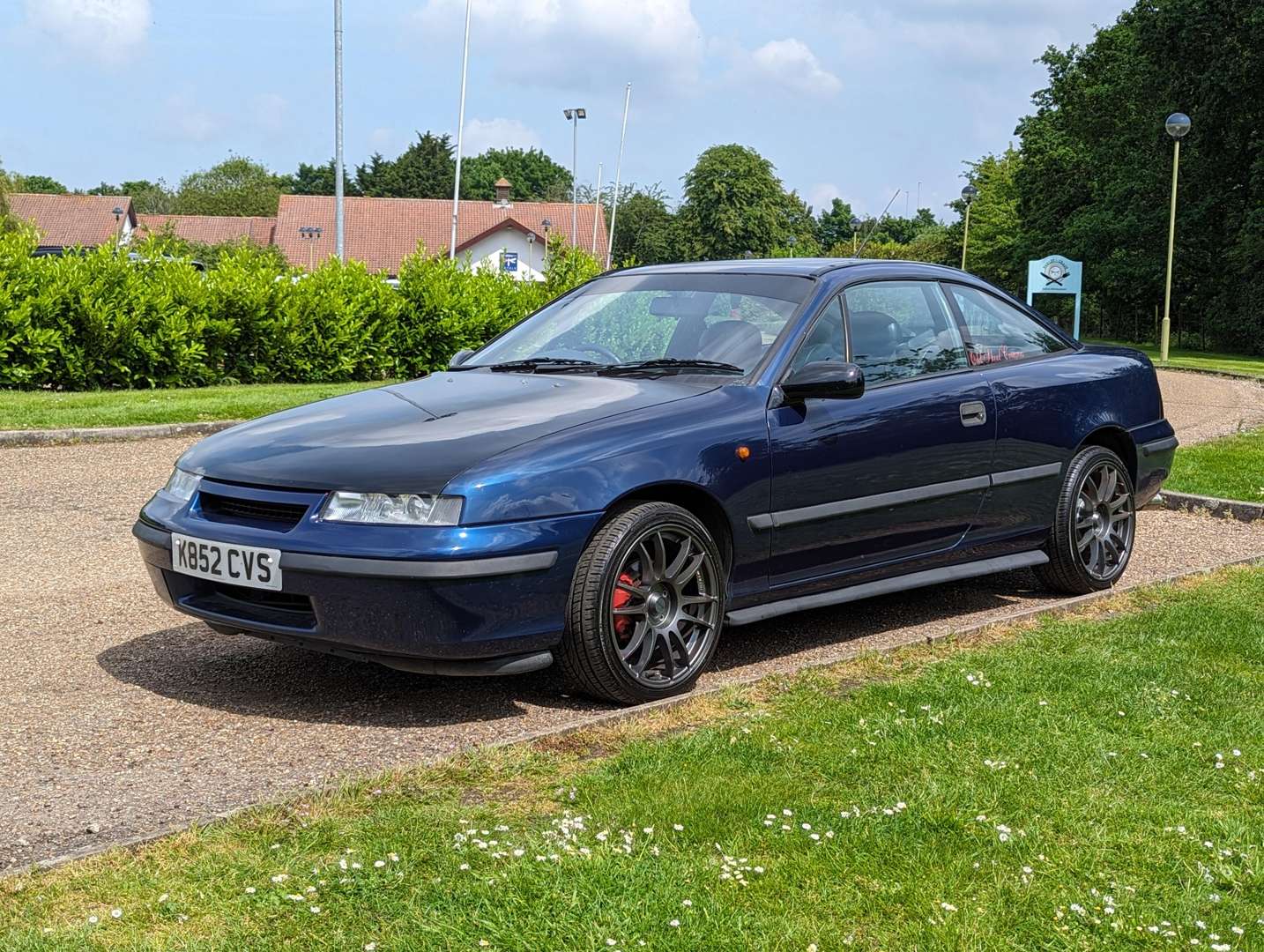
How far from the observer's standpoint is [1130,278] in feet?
177

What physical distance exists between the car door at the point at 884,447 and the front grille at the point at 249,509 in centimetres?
177

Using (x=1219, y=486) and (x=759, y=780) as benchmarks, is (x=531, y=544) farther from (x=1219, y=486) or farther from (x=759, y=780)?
(x=1219, y=486)

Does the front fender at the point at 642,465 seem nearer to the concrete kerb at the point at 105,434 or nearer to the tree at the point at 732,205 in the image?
the concrete kerb at the point at 105,434

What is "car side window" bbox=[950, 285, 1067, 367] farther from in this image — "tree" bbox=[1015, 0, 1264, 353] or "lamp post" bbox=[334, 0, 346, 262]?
"tree" bbox=[1015, 0, 1264, 353]

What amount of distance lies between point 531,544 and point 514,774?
79 cm

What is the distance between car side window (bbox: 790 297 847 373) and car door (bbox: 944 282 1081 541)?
0.83 metres

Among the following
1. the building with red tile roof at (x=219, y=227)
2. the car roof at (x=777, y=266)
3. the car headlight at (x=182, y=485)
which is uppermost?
the building with red tile roof at (x=219, y=227)

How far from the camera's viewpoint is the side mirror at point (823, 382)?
5.52 metres

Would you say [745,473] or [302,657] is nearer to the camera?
[745,473]

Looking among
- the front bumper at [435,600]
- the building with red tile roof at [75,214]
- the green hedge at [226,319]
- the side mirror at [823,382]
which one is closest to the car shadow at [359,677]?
the front bumper at [435,600]

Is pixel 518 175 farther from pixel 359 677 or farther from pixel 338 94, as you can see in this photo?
pixel 359 677

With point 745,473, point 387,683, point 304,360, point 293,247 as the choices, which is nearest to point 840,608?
point 745,473

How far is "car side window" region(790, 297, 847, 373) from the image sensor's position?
5844 millimetres

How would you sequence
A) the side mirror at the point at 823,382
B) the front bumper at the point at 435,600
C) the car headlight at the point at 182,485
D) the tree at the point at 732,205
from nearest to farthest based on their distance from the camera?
1. the front bumper at the point at 435,600
2. the car headlight at the point at 182,485
3. the side mirror at the point at 823,382
4. the tree at the point at 732,205
